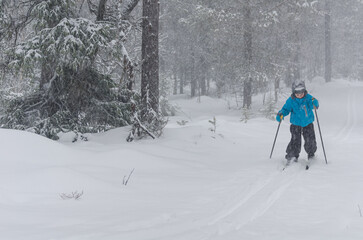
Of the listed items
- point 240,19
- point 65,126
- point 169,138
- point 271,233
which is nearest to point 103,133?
point 65,126

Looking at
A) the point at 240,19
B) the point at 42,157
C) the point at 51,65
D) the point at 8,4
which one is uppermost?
the point at 240,19

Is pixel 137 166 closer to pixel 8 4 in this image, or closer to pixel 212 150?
pixel 212 150

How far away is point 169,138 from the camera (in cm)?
854

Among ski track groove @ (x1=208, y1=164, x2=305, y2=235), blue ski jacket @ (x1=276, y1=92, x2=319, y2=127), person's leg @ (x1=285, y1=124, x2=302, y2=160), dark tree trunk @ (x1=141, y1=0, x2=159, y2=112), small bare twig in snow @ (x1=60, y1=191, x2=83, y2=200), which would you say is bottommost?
ski track groove @ (x1=208, y1=164, x2=305, y2=235)

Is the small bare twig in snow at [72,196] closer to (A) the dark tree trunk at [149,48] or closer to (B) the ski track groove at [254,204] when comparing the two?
(B) the ski track groove at [254,204]

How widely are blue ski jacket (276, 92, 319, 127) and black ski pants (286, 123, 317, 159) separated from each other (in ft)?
0.50

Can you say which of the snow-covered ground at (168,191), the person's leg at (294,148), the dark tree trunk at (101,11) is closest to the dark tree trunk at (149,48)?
the dark tree trunk at (101,11)

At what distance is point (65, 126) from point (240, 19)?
12.0 m

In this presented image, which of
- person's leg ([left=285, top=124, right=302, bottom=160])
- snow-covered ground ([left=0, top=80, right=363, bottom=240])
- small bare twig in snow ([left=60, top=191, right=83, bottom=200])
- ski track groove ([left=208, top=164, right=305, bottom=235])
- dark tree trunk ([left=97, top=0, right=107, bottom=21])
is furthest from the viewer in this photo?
dark tree trunk ([left=97, top=0, right=107, bottom=21])

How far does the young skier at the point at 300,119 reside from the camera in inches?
293

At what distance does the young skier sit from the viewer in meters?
7.45

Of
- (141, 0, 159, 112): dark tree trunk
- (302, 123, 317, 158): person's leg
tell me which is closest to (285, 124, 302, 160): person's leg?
(302, 123, 317, 158): person's leg

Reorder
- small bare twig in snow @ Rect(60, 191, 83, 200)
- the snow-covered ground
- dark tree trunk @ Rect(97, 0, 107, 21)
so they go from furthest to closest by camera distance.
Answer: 1. dark tree trunk @ Rect(97, 0, 107, 21)
2. small bare twig in snow @ Rect(60, 191, 83, 200)
3. the snow-covered ground

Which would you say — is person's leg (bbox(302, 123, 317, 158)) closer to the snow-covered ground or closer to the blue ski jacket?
the blue ski jacket
